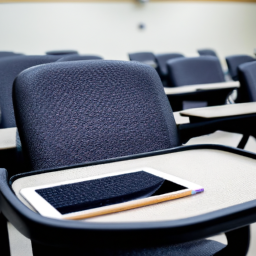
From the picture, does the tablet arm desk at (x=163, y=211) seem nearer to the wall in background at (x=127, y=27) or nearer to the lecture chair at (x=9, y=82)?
the lecture chair at (x=9, y=82)

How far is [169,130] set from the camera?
117cm

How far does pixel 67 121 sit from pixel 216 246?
53 cm

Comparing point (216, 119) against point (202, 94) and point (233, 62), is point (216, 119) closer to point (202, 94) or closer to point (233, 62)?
point (202, 94)

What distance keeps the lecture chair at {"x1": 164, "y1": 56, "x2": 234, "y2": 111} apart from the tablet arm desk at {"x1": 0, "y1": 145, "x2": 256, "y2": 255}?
70.5 inches

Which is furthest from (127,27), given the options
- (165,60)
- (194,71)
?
(194,71)

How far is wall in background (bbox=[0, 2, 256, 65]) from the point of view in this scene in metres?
8.27

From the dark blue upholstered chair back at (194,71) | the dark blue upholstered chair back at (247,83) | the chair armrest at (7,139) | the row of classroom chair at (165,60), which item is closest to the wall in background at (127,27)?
the row of classroom chair at (165,60)

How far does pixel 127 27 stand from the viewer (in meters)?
9.65

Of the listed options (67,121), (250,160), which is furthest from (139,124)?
(250,160)

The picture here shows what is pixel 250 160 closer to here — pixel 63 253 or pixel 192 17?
pixel 63 253

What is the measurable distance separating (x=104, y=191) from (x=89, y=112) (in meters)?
0.42

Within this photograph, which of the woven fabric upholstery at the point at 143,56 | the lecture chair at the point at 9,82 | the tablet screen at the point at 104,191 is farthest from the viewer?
the woven fabric upholstery at the point at 143,56

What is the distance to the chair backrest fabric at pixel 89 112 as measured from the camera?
3.35 feet

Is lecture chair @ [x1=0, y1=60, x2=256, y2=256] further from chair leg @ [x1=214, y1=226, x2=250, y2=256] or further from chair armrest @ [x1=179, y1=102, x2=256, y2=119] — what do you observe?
chair armrest @ [x1=179, y1=102, x2=256, y2=119]
